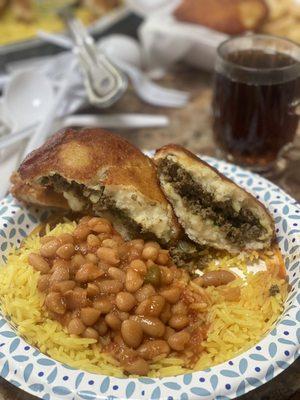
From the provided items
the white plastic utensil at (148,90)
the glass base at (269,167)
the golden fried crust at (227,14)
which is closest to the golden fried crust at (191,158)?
the glass base at (269,167)

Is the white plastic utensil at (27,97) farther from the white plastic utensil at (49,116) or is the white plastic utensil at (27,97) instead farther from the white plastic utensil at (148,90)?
the white plastic utensil at (148,90)

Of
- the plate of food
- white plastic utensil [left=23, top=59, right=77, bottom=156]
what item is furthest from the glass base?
white plastic utensil [left=23, top=59, right=77, bottom=156]

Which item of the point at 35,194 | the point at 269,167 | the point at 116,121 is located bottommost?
the point at 269,167

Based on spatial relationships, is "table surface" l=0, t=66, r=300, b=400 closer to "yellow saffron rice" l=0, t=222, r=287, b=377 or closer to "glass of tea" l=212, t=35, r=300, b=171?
"glass of tea" l=212, t=35, r=300, b=171

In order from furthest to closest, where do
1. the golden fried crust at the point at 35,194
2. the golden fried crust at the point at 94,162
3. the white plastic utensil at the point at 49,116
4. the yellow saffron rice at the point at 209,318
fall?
the white plastic utensil at the point at 49,116, the golden fried crust at the point at 35,194, the golden fried crust at the point at 94,162, the yellow saffron rice at the point at 209,318

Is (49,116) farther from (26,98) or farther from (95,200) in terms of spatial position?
(95,200)

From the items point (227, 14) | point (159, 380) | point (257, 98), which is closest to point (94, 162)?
point (159, 380)

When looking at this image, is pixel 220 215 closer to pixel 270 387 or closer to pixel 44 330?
pixel 270 387
